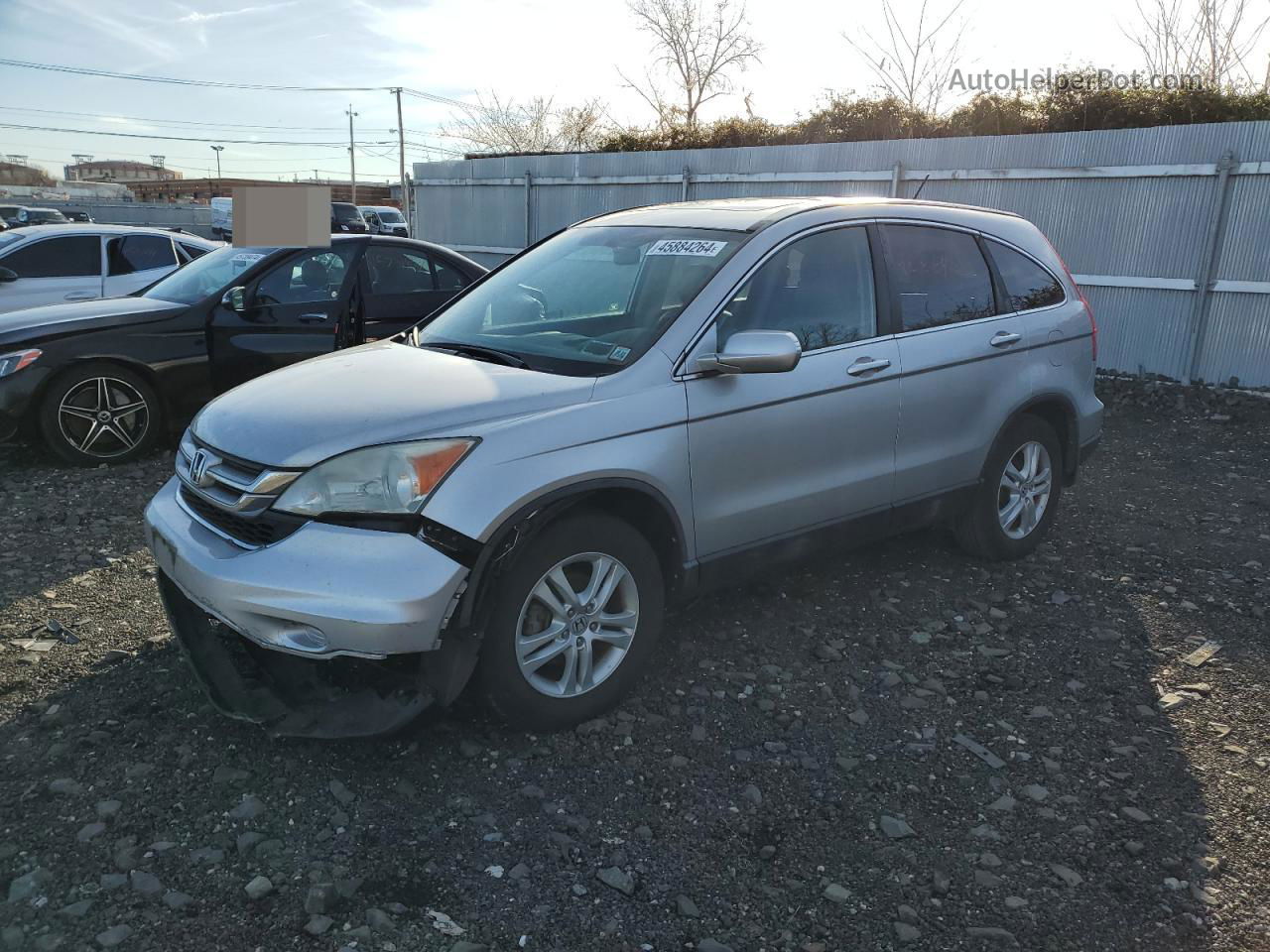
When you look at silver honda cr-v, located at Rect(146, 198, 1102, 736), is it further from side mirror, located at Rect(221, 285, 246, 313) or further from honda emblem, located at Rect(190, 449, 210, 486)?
side mirror, located at Rect(221, 285, 246, 313)

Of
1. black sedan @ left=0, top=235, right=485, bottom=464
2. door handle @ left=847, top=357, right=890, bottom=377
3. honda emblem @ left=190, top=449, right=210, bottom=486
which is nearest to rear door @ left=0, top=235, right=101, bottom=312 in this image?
black sedan @ left=0, top=235, right=485, bottom=464

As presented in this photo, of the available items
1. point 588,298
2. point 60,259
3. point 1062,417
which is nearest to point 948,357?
point 1062,417

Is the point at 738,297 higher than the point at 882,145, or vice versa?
the point at 882,145

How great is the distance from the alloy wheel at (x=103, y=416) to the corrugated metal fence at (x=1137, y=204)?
21.8 ft

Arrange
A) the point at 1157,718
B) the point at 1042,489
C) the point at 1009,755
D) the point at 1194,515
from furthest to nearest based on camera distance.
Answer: the point at 1194,515, the point at 1042,489, the point at 1157,718, the point at 1009,755

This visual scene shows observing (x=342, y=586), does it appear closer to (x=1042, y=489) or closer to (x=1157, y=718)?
(x=1157, y=718)

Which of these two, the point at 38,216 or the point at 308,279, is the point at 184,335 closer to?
the point at 308,279

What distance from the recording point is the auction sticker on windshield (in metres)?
3.91

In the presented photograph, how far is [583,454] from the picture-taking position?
3227mm

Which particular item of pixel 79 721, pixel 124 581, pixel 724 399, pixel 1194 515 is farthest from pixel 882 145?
pixel 79 721

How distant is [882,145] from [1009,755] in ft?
29.8

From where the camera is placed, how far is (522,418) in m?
3.17

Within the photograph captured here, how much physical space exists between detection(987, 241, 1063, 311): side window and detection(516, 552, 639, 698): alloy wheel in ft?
9.20

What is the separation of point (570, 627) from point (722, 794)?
749 millimetres
